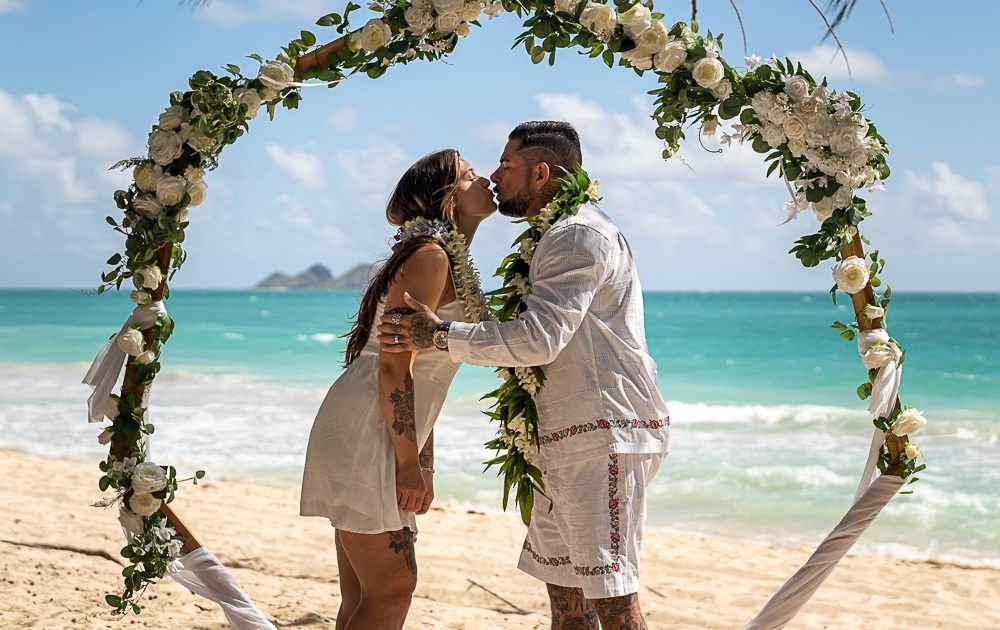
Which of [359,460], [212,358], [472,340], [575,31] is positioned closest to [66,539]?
[359,460]

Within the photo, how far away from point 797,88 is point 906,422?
4.47 ft

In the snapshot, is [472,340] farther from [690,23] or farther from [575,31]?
[690,23]

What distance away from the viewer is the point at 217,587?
4.07 m

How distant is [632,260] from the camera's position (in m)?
3.70

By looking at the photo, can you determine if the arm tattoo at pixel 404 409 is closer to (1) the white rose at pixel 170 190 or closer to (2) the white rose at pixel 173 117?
(1) the white rose at pixel 170 190

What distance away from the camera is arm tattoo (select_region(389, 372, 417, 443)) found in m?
3.45

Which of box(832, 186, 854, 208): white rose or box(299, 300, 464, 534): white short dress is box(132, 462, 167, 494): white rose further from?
box(832, 186, 854, 208): white rose

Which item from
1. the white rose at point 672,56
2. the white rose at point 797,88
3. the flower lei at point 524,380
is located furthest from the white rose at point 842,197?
the flower lei at point 524,380

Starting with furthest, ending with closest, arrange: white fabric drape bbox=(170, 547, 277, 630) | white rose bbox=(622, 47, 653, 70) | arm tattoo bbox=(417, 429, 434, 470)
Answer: white fabric drape bbox=(170, 547, 277, 630) → white rose bbox=(622, 47, 653, 70) → arm tattoo bbox=(417, 429, 434, 470)

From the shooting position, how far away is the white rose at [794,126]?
3.74 m

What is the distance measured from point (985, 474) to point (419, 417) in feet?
28.8

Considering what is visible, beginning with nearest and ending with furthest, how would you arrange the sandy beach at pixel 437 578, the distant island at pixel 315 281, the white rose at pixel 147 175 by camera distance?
the white rose at pixel 147 175, the sandy beach at pixel 437 578, the distant island at pixel 315 281

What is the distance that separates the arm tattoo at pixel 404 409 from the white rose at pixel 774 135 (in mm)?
1666

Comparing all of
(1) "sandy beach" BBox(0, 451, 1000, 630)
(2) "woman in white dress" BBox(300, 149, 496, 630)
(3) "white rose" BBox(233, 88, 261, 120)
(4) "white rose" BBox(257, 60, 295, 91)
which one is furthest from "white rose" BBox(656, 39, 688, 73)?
(1) "sandy beach" BBox(0, 451, 1000, 630)
